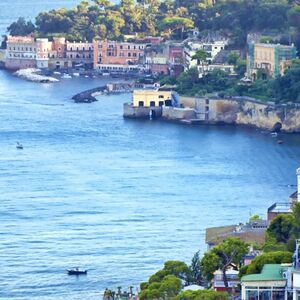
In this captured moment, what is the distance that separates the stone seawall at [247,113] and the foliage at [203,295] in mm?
24646

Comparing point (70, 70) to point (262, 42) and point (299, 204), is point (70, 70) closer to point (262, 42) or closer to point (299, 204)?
point (262, 42)

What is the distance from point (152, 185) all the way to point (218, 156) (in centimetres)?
498

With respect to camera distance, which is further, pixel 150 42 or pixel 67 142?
pixel 150 42

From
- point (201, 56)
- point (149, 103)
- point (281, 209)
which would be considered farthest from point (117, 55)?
point (281, 209)

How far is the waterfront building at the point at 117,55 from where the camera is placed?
59406mm

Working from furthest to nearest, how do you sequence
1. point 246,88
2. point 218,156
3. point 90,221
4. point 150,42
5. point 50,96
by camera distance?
point 150,42 → point 50,96 → point 246,88 → point 218,156 → point 90,221

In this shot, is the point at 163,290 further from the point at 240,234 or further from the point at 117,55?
the point at 117,55

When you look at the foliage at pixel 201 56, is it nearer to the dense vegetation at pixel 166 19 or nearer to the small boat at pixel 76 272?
the dense vegetation at pixel 166 19

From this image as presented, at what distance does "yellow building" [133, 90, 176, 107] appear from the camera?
47.0 meters

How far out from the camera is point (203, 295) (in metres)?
18.6

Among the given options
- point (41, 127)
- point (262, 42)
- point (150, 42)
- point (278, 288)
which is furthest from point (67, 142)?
point (278, 288)

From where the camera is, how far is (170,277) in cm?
2005

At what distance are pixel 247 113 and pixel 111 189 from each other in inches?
489

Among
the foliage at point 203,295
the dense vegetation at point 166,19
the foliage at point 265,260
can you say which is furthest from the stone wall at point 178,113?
the foliage at point 203,295
